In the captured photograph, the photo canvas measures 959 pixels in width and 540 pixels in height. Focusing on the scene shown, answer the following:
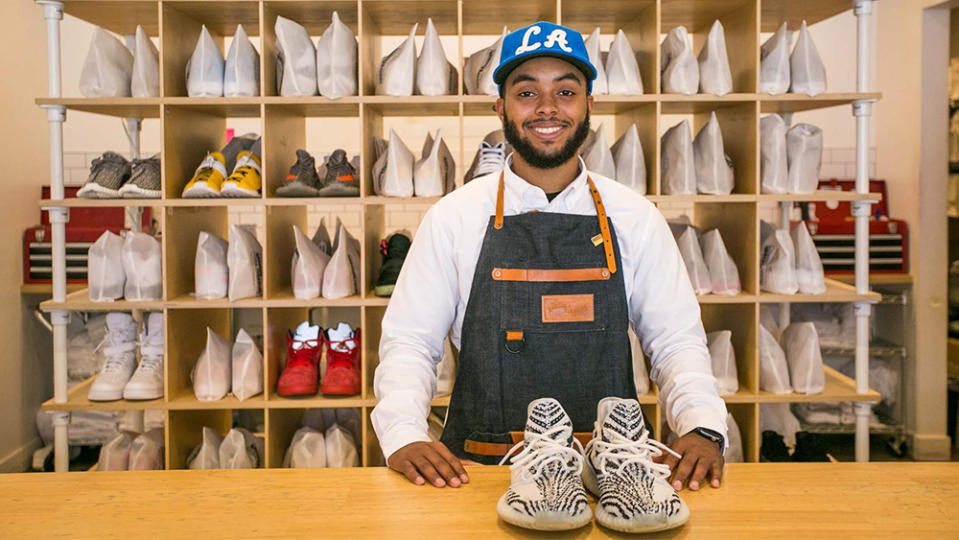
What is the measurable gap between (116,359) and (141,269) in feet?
1.33

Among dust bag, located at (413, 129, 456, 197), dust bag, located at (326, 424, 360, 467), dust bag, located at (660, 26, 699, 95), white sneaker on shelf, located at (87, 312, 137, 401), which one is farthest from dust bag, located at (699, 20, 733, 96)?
white sneaker on shelf, located at (87, 312, 137, 401)

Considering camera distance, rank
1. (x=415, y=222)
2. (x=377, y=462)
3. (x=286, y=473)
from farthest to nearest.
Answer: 1. (x=415, y=222)
2. (x=377, y=462)
3. (x=286, y=473)

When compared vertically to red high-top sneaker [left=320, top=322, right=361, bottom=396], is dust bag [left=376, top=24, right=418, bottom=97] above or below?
above

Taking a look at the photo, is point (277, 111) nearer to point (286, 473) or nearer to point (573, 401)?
point (573, 401)

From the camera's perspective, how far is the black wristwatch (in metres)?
1.47

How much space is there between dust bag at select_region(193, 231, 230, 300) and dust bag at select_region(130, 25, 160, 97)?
1.99ft

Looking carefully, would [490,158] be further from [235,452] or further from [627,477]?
[627,477]

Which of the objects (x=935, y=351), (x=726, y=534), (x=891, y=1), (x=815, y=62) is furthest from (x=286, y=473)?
(x=891, y=1)

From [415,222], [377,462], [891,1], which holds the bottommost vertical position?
[377,462]

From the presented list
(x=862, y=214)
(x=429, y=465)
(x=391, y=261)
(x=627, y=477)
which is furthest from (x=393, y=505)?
(x=862, y=214)

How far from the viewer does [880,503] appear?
1174 millimetres

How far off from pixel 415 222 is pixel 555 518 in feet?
13.5

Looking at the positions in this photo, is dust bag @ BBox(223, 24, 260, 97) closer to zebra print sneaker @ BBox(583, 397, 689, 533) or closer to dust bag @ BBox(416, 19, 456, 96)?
dust bag @ BBox(416, 19, 456, 96)

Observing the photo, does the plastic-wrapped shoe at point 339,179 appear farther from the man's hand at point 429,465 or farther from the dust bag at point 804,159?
the man's hand at point 429,465
